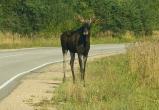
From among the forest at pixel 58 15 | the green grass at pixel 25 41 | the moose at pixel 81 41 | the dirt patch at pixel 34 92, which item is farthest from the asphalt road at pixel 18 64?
the forest at pixel 58 15

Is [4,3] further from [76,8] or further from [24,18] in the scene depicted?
[76,8]

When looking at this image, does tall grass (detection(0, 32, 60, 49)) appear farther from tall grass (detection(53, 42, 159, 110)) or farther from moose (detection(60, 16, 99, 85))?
moose (detection(60, 16, 99, 85))

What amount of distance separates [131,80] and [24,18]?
30.4 m

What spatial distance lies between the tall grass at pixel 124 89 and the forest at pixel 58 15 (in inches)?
1022

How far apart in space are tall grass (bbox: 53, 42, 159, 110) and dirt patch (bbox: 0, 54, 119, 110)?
362 millimetres

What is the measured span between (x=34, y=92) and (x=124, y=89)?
98.1 inches

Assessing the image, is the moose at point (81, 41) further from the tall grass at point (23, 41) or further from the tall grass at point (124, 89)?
the tall grass at point (23, 41)

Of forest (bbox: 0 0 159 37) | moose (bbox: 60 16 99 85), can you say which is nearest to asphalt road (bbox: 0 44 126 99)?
moose (bbox: 60 16 99 85)

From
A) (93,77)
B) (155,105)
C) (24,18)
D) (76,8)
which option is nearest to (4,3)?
(24,18)

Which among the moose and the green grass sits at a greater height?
the moose

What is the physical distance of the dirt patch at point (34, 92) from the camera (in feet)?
44.0

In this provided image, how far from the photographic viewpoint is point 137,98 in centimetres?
1405

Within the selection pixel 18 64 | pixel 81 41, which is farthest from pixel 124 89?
pixel 18 64

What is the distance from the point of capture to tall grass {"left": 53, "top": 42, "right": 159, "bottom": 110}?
13.0 m
